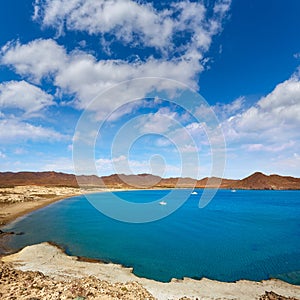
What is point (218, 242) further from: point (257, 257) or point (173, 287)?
point (173, 287)

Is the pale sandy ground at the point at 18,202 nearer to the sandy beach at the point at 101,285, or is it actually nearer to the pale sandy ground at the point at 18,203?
the pale sandy ground at the point at 18,203

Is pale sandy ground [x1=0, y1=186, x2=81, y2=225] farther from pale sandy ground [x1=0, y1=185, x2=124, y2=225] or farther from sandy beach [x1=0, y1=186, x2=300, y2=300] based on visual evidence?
sandy beach [x1=0, y1=186, x2=300, y2=300]

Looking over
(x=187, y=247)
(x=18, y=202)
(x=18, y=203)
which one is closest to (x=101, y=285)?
(x=187, y=247)

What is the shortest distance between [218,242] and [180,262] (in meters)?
9.34

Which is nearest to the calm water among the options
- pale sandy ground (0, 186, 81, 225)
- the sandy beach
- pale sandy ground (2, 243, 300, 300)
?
pale sandy ground (2, 243, 300, 300)

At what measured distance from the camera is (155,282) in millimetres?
15000

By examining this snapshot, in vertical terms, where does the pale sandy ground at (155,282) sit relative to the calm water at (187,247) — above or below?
above

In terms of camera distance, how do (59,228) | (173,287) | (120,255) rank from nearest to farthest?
(173,287) → (120,255) → (59,228)

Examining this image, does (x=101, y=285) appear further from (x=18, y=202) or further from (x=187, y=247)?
(x=18, y=202)

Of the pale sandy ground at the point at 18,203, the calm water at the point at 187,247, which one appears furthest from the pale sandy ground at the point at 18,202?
the calm water at the point at 187,247

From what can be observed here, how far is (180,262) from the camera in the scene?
19703 millimetres

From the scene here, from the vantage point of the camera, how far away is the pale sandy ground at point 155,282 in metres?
13.4

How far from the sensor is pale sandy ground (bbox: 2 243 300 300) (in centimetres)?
1341

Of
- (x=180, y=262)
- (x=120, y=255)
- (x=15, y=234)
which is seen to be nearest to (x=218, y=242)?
(x=180, y=262)
